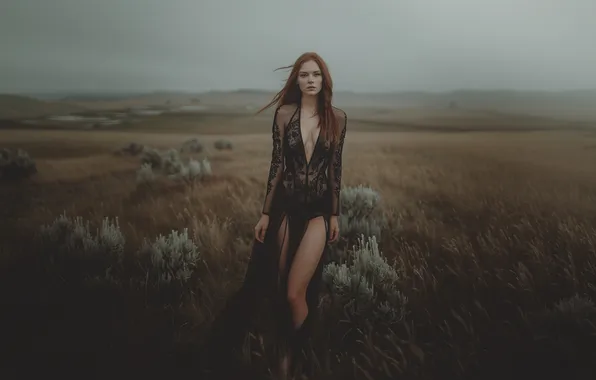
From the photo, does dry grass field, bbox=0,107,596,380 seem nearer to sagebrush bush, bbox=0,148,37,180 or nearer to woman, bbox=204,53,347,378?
sagebrush bush, bbox=0,148,37,180

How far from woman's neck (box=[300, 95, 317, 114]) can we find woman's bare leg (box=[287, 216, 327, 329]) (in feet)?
1.68

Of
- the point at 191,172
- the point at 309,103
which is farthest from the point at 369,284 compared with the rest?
the point at 191,172

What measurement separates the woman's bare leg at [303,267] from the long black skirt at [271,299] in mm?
22

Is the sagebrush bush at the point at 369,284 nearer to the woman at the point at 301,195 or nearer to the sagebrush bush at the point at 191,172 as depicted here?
the woman at the point at 301,195

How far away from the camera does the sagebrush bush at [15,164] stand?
8.61 feet

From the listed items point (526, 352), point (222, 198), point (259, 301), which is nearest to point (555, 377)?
point (526, 352)

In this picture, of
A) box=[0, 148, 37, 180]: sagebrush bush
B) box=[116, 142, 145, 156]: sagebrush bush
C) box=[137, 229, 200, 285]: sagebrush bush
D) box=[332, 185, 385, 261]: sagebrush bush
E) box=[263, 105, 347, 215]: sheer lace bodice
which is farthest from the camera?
box=[116, 142, 145, 156]: sagebrush bush

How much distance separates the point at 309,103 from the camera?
216cm

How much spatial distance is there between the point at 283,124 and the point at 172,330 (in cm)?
111

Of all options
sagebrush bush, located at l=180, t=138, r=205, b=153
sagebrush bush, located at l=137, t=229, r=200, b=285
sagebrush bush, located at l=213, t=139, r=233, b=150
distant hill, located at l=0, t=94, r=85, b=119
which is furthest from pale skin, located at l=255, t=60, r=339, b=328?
distant hill, located at l=0, t=94, r=85, b=119

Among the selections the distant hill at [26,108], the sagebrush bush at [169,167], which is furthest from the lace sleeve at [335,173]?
the distant hill at [26,108]

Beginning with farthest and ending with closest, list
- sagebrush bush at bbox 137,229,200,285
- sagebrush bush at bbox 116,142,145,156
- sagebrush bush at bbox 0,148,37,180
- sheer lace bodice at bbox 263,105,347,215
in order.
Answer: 1. sagebrush bush at bbox 116,142,145,156
2. sagebrush bush at bbox 0,148,37,180
3. sagebrush bush at bbox 137,229,200,285
4. sheer lace bodice at bbox 263,105,347,215

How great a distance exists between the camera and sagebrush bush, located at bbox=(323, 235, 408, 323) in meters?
2.16

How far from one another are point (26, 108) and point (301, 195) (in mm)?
1861
